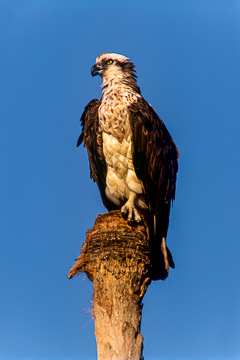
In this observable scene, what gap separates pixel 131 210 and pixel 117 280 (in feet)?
4.71

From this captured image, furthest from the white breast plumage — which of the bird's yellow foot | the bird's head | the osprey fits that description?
the bird's head

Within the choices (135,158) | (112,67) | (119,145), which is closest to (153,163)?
(135,158)

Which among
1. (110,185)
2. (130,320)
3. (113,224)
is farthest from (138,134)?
(130,320)

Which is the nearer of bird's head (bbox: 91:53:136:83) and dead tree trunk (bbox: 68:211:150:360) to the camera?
dead tree trunk (bbox: 68:211:150:360)

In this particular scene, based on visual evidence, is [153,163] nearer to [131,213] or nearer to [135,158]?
[135,158]

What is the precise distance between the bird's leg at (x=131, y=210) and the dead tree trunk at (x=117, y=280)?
1.23 ft

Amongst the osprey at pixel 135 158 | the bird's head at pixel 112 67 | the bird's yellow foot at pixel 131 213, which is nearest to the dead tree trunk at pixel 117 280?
the bird's yellow foot at pixel 131 213

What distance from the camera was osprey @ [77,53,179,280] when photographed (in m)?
7.67

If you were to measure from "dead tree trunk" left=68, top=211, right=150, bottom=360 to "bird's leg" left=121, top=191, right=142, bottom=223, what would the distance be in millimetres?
375

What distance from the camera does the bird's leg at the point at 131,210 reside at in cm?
718

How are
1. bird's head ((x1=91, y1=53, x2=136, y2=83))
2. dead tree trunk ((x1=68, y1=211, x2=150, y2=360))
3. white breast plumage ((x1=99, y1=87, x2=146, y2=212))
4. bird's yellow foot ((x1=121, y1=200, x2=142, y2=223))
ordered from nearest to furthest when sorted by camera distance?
dead tree trunk ((x1=68, y1=211, x2=150, y2=360)) → bird's yellow foot ((x1=121, y1=200, x2=142, y2=223)) → white breast plumage ((x1=99, y1=87, x2=146, y2=212)) → bird's head ((x1=91, y1=53, x2=136, y2=83))

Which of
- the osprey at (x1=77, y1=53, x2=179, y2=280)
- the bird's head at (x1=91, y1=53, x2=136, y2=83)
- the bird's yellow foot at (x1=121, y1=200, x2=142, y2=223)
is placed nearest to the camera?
the bird's yellow foot at (x1=121, y1=200, x2=142, y2=223)

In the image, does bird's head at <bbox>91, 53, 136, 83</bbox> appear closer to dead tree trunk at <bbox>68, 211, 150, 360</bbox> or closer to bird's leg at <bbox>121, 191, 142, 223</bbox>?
bird's leg at <bbox>121, 191, 142, 223</bbox>

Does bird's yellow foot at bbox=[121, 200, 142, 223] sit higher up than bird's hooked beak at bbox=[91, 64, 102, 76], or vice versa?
bird's hooked beak at bbox=[91, 64, 102, 76]
